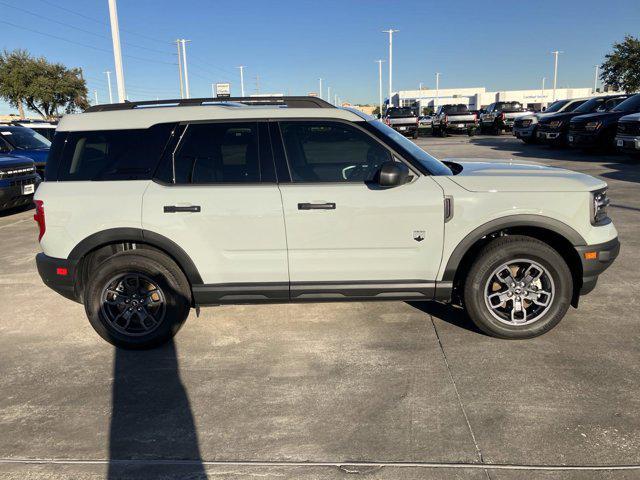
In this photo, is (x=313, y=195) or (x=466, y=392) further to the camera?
(x=313, y=195)

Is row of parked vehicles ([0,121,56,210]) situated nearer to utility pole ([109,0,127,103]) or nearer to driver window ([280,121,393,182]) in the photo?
utility pole ([109,0,127,103])

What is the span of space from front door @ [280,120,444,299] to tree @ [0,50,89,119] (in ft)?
142

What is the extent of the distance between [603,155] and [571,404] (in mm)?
17689

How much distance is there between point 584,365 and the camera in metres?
3.72

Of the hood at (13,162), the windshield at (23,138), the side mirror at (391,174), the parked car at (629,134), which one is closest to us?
the side mirror at (391,174)

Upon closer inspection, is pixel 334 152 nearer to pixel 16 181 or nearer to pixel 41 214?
pixel 41 214

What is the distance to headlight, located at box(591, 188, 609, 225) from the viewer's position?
399 centimetres

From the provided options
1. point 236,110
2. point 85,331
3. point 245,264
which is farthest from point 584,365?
point 85,331

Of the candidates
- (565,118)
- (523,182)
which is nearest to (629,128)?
(565,118)

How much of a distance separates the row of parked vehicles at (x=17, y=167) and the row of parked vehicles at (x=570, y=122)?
1485 centimetres

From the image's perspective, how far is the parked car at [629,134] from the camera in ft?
45.6

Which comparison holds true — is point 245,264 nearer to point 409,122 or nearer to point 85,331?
point 85,331

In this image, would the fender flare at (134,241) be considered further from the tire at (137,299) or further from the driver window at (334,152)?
the driver window at (334,152)

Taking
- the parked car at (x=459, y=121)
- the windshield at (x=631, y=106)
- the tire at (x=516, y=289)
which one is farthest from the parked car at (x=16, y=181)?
the parked car at (x=459, y=121)
